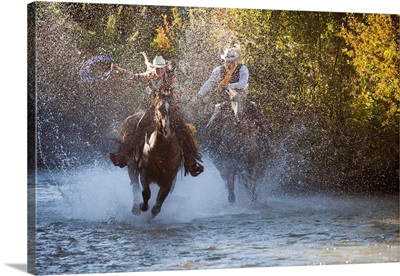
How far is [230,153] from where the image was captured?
13742 mm

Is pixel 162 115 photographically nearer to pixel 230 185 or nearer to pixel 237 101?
pixel 237 101

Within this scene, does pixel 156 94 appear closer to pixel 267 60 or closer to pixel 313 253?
pixel 267 60

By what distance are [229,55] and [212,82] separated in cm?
38

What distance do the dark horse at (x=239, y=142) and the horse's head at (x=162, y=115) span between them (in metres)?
0.52

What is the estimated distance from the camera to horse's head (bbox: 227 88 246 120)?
13742 millimetres

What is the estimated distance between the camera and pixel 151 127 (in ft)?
43.5

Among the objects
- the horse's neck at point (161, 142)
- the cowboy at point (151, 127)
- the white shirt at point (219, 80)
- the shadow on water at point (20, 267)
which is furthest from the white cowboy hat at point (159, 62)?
the shadow on water at point (20, 267)

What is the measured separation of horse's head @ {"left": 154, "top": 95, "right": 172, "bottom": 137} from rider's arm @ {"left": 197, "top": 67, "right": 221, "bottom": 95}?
0.45 meters

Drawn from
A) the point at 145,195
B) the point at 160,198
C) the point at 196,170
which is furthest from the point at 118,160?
the point at 196,170

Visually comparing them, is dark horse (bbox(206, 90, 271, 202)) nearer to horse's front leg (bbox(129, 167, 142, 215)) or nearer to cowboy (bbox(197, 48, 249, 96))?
cowboy (bbox(197, 48, 249, 96))

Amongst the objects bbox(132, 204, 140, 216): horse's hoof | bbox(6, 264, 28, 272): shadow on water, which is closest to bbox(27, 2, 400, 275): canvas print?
bbox(132, 204, 140, 216): horse's hoof

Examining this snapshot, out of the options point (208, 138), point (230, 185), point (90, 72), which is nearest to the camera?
point (90, 72)

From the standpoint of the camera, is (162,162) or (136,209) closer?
(136,209)

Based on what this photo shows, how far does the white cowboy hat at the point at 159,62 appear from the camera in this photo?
43.8 feet
